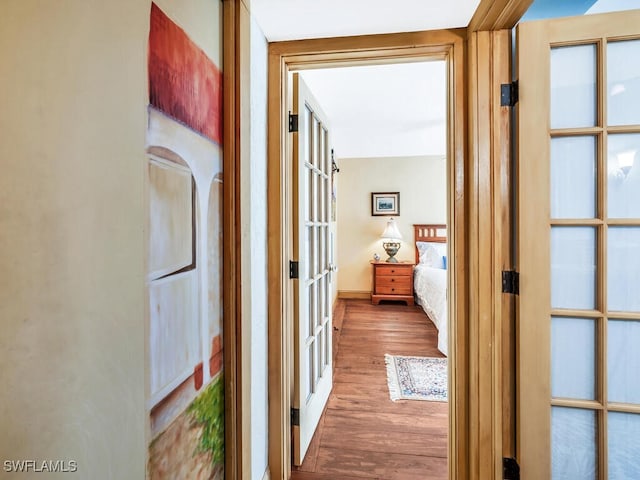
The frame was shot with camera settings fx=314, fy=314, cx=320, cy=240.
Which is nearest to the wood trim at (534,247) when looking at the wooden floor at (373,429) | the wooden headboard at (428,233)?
the wooden floor at (373,429)

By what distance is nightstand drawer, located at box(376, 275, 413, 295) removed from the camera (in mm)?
5137

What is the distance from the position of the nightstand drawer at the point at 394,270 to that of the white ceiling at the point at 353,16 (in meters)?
4.08

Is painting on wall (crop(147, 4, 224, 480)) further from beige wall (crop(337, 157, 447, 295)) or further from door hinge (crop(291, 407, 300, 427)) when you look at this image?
beige wall (crop(337, 157, 447, 295))

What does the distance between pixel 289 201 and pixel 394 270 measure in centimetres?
389

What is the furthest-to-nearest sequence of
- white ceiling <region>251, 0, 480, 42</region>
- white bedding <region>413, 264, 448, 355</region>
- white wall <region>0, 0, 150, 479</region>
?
white bedding <region>413, 264, 448, 355</region> < white ceiling <region>251, 0, 480, 42</region> < white wall <region>0, 0, 150, 479</region>

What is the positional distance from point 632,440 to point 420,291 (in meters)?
3.48

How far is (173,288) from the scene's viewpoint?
0.79 m

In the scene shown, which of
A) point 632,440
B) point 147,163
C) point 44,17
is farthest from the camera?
point 632,440

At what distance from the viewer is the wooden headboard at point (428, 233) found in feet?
17.7

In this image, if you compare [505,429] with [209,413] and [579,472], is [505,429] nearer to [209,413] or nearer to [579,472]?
[579,472]

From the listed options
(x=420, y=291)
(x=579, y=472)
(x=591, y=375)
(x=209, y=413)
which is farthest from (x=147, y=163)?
(x=420, y=291)

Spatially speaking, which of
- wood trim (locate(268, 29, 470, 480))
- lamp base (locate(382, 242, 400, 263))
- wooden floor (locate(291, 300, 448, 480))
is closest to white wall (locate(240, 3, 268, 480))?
wood trim (locate(268, 29, 470, 480))

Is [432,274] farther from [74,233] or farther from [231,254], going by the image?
[74,233]

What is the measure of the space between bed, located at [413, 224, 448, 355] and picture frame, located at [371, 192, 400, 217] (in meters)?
0.48
